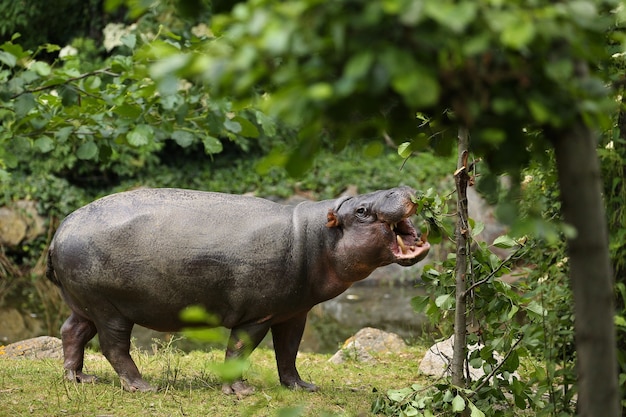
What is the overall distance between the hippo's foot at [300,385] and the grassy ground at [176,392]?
5 cm

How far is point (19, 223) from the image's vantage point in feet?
46.8

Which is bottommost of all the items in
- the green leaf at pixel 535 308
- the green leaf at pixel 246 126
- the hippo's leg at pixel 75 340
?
the hippo's leg at pixel 75 340

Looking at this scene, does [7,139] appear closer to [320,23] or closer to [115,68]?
[115,68]

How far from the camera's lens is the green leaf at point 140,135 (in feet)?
16.9

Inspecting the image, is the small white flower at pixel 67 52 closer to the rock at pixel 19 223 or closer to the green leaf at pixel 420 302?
the green leaf at pixel 420 302

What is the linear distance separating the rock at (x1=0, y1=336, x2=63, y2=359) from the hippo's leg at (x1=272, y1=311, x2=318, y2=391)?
257 cm

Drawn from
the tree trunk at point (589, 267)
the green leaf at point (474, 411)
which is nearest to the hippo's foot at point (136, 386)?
the green leaf at point (474, 411)

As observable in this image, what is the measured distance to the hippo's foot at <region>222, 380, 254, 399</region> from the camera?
518 centimetres

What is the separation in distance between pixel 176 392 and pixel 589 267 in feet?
11.5

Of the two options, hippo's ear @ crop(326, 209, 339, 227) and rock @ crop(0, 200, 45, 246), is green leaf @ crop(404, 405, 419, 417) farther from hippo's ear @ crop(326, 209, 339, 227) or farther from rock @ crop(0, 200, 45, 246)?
rock @ crop(0, 200, 45, 246)

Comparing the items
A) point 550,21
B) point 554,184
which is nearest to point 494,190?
point 550,21

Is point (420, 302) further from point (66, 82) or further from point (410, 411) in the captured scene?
point (66, 82)

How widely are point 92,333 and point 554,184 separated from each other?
3334mm

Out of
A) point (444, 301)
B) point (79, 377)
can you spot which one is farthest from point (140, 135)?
point (444, 301)
